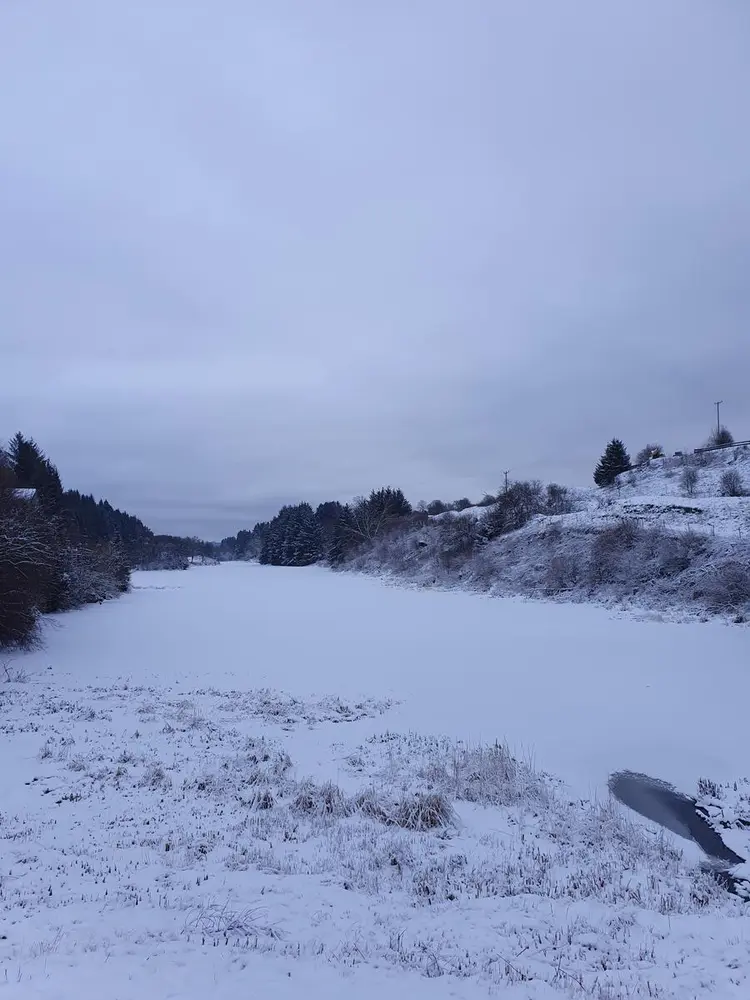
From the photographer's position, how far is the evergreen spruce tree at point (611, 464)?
58.7 meters

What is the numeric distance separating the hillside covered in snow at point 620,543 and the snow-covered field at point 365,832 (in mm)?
8532

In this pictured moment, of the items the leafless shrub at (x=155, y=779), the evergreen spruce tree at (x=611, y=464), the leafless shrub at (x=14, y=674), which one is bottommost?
the leafless shrub at (x=14, y=674)

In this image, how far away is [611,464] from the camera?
59.3m

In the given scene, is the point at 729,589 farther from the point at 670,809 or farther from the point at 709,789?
the point at 670,809

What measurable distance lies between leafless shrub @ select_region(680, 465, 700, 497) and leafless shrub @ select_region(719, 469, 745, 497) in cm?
205

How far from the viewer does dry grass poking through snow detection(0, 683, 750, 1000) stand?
4.71 metres

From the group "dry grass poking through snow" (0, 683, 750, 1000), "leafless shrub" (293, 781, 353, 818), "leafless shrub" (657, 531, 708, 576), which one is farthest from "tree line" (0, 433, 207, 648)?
"leafless shrub" (657, 531, 708, 576)

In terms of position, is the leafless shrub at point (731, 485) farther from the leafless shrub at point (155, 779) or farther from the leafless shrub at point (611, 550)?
the leafless shrub at point (155, 779)

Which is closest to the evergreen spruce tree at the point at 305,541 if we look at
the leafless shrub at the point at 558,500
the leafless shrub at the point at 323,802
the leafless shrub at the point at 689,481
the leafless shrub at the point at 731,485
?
the leafless shrub at the point at 558,500

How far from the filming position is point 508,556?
38594 mm

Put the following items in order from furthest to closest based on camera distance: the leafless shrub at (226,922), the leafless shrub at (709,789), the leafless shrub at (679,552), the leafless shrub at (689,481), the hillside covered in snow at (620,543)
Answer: the leafless shrub at (689,481) → the leafless shrub at (679,552) → the hillside covered in snow at (620,543) → the leafless shrub at (709,789) → the leafless shrub at (226,922)

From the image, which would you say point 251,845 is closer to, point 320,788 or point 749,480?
point 320,788

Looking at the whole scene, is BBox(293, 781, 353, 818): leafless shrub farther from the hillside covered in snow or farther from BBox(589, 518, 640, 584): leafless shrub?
BBox(589, 518, 640, 584): leafless shrub

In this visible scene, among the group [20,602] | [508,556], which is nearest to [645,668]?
[20,602]
